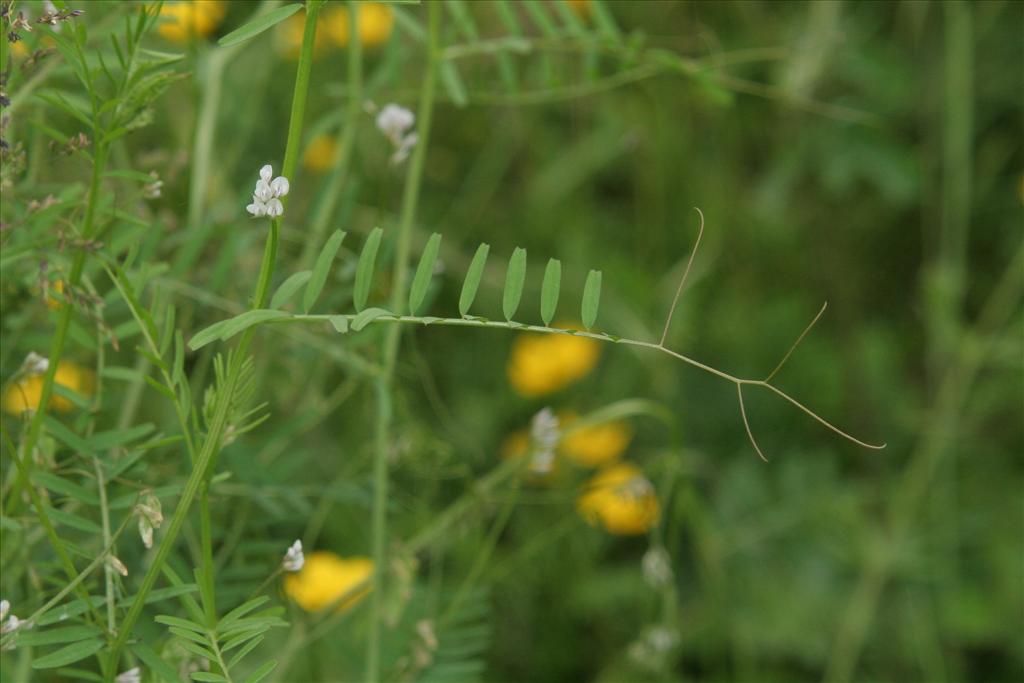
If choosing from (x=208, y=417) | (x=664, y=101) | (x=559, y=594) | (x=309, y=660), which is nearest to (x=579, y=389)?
(x=559, y=594)

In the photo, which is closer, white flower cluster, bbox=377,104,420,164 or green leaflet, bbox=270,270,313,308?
green leaflet, bbox=270,270,313,308

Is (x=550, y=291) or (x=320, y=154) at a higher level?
(x=550, y=291)

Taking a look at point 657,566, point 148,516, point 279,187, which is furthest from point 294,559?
point 657,566

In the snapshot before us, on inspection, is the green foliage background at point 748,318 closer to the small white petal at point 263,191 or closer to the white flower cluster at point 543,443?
the white flower cluster at point 543,443

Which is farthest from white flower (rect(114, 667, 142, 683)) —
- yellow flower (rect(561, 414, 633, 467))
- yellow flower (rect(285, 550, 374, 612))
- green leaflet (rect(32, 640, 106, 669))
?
yellow flower (rect(561, 414, 633, 467))

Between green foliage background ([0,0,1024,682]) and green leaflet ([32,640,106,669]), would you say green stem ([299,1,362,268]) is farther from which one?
green leaflet ([32,640,106,669])

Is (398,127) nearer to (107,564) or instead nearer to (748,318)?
(107,564)
